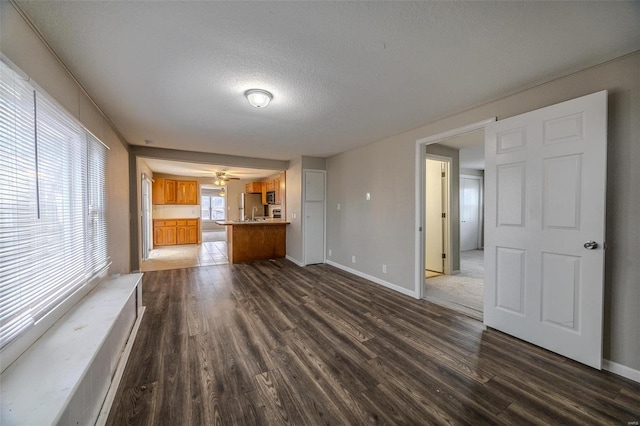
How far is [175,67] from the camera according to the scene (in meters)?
1.98

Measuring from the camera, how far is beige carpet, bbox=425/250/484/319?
318 centimetres

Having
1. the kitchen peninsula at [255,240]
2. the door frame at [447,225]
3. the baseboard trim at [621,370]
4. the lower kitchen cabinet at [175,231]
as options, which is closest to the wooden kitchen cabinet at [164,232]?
the lower kitchen cabinet at [175,231]

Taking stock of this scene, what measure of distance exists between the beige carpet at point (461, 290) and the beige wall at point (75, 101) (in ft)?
14.0

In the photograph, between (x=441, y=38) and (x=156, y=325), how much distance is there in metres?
3.63

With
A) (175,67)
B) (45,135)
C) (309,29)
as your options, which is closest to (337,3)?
(309,29)

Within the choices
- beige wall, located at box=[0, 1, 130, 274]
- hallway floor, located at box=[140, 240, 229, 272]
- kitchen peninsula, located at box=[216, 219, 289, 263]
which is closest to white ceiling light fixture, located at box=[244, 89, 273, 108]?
beige wall, located at box=[0, 1, 130, 274]

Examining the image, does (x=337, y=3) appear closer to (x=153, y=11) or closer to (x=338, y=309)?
(x=153, y=11)

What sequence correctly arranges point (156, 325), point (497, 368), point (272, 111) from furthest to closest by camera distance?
point (272, 111) → point (156, 325) → point (497, 368)

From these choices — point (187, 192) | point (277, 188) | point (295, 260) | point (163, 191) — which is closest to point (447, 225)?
point (295, 260)

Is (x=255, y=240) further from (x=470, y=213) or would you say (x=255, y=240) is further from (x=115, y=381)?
(x=470, y=213)

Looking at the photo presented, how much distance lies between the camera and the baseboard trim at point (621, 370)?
5.94ft

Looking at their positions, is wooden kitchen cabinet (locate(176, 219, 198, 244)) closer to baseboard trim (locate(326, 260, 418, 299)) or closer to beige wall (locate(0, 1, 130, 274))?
beige wall (locate(0, 1, 130, 274))

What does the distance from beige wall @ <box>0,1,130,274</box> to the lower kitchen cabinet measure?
437 centimetres

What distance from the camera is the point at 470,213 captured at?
23.4 feet
